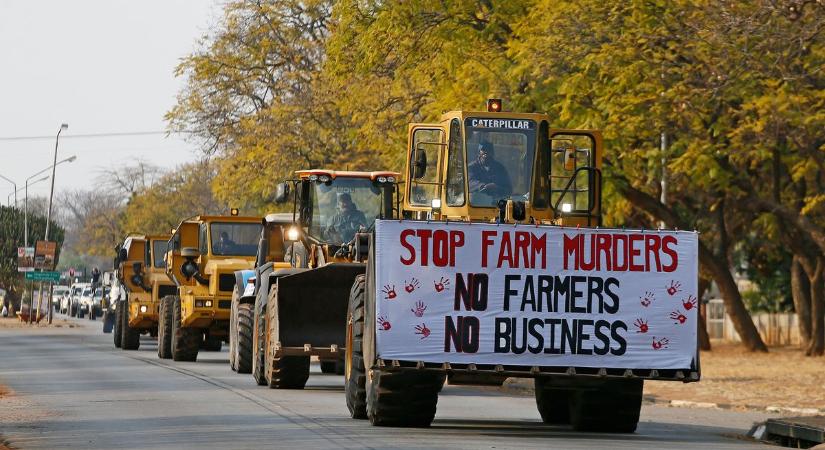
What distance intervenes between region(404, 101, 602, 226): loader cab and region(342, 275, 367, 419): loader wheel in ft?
6.71

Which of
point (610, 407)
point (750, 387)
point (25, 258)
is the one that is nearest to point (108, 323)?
point (25, 258)

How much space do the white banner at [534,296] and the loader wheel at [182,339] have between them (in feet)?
57.2

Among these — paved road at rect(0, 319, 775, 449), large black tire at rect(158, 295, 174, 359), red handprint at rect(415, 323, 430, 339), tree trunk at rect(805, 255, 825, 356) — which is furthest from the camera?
tree trunk at rect(805, 255, 825, 356)

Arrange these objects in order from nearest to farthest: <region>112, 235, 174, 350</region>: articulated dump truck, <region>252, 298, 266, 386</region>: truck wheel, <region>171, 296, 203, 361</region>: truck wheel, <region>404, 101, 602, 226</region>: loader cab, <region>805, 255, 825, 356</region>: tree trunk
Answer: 1. <region>404, 101, 602, 226</region>: loader cab
2. <region>252, 298, 266, 386</region>: truck wheel
3. <region>171, 296, 203, 361</region>: truck wheel
4. <region>112, 235, 174, 350</region>: articulated dump truck
5. <region>805, 255, 825, 356</region>: tree trunk

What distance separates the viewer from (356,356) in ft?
60.7

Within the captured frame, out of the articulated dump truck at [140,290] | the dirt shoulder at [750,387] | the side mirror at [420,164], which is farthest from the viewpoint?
the articulated dump truck at [140,290]

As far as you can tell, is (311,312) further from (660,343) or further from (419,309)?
(660,343)

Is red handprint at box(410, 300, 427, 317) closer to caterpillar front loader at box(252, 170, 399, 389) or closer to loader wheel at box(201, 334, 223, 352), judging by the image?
caterpillar front loader at box(252, 170, 399, 389)

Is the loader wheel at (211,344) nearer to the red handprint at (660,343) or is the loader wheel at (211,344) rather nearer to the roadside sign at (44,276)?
the red handprint at (660,343)

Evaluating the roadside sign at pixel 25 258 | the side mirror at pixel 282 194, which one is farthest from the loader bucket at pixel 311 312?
the roadside sign at pixel 25 258

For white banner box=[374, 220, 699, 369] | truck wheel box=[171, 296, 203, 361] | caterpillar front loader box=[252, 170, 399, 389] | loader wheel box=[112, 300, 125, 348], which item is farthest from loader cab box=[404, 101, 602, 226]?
loader wheel box=[112, 300, 125, 348]

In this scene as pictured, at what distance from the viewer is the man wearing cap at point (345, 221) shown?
2569 centimetres

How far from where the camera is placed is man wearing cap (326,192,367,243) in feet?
84.3

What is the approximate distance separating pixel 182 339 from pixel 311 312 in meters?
10.7
